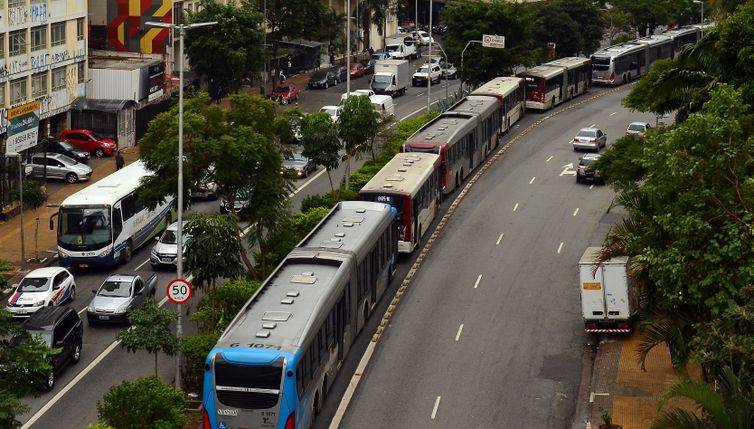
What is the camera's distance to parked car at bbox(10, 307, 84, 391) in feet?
134

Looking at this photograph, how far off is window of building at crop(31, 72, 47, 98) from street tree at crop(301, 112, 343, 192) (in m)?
18.8

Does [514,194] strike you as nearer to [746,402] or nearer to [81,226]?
[81,226]

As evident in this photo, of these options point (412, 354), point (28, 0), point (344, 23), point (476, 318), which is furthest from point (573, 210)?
point (344, 23)

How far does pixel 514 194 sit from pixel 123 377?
2822 cm

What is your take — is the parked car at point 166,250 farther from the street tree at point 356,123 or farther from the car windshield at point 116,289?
the street tree at point 356,123

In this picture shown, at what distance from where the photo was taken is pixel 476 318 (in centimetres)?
4603

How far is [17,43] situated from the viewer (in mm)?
68938

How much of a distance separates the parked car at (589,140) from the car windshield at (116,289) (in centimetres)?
3490

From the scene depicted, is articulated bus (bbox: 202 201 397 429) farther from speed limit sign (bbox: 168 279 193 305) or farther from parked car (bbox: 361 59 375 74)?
parked car (bbox: 361 59 375 74)

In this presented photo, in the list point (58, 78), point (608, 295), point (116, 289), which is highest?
point (58, 78)

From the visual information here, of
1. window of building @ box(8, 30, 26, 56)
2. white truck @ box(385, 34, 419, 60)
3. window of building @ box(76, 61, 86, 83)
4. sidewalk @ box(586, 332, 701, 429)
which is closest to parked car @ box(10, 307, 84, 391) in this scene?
sidewalk @ box(586, 332, 701, 429)

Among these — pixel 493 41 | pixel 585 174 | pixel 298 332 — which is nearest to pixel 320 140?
pixel 585 174

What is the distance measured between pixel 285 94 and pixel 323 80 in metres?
9.24

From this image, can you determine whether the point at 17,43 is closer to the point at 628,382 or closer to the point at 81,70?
the point at 81,70
